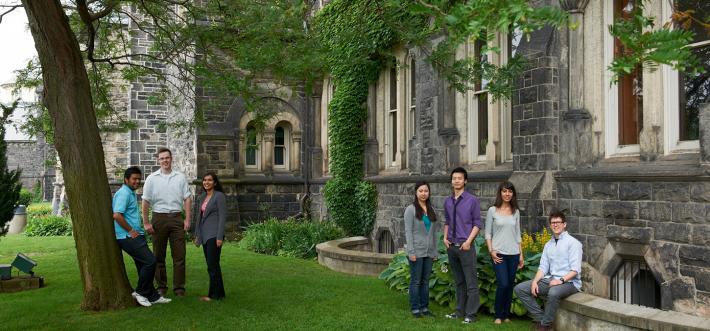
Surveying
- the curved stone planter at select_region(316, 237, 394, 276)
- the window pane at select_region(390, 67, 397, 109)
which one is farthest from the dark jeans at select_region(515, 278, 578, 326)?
the window pane at select_region(390, 67, 397, 109)

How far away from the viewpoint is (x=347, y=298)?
905 cm

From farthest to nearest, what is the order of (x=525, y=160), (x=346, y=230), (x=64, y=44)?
(x=346, y=230) < (x=525, y=160) < (x=64, y=44)

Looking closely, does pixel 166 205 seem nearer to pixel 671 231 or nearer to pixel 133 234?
pixel 133 234

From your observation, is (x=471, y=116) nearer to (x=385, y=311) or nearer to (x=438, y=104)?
(x=438, y=104)

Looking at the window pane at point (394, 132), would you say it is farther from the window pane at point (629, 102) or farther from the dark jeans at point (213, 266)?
the dark jeans at point (213, 266)

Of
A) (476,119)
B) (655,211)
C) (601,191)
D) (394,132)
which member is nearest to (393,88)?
(394,132)

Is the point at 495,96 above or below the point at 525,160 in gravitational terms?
above

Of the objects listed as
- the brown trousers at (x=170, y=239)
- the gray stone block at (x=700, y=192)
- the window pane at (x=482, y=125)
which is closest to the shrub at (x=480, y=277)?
the gray stone block at (x=700, y=192)

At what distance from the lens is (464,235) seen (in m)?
7.45

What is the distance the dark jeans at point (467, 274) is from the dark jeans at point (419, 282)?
0.94 feet

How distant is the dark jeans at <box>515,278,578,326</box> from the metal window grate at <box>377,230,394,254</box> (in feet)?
27.8

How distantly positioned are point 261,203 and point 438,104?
28.3 feet

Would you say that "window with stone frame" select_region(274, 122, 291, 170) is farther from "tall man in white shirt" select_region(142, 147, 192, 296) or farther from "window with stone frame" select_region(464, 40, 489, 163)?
"tall man in white shirt" select_region(142, 147, 192, 296)

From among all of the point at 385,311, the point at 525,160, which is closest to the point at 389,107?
the point at 525,160
